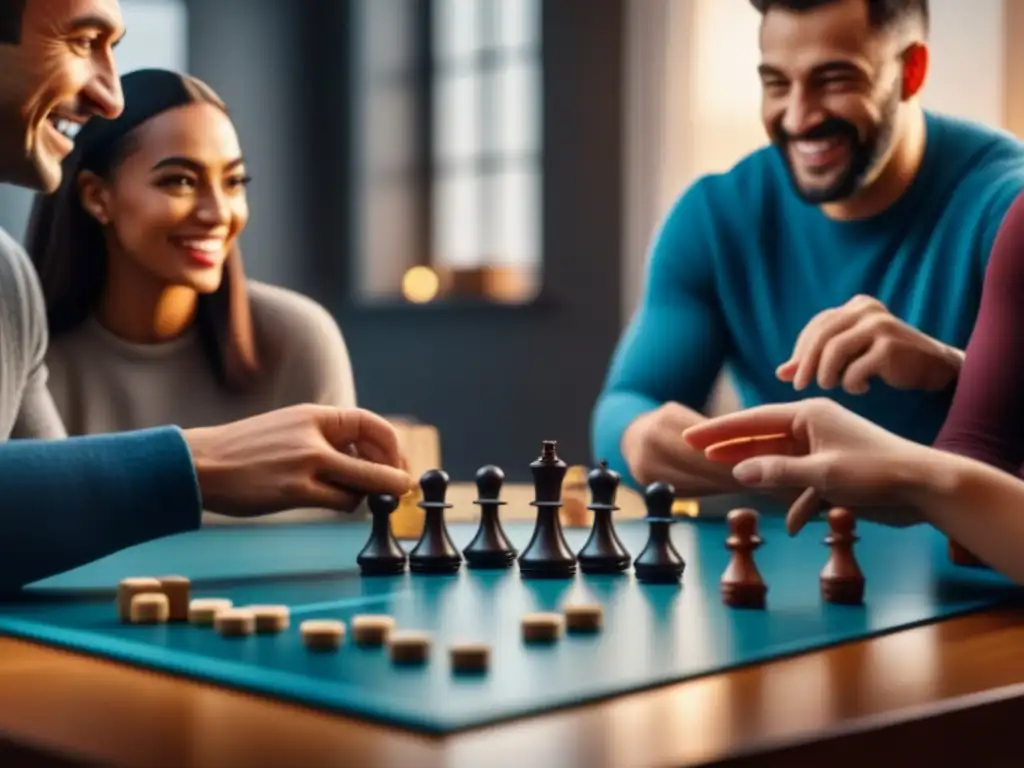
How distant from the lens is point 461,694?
74 centimetres

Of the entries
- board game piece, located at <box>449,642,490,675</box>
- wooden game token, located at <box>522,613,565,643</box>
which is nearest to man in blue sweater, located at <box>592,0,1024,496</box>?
wooden game token, located at <box>522,613,565,643</box>

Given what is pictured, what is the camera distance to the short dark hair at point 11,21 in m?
1.55

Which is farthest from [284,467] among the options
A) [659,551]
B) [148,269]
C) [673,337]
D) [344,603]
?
[673,337]

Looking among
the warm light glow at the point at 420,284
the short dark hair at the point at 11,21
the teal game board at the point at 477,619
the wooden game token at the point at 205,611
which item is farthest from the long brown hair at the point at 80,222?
the warm light glow at the point at 420,284

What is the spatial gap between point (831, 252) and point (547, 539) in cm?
72

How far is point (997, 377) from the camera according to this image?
1483mm

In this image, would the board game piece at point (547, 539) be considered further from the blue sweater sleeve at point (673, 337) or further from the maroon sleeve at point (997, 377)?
the blue sweater sleeve at point (673, 337)

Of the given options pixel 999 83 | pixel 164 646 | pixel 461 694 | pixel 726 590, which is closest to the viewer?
pixel 461 694

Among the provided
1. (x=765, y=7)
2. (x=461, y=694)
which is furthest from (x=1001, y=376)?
(x=461, y=694)

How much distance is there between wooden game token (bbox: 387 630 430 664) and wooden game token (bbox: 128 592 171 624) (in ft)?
0.73

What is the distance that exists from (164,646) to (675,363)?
1149mm

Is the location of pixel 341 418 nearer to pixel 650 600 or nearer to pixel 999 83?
pixel 650 600

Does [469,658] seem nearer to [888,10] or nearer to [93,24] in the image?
[93,24]

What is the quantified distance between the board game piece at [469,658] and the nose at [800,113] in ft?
3.83
